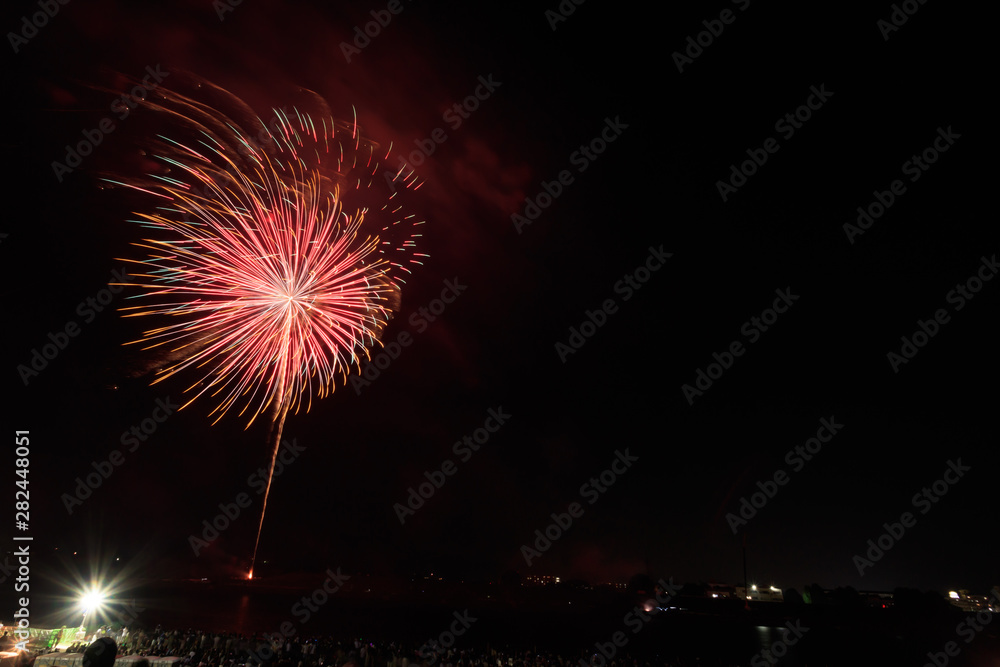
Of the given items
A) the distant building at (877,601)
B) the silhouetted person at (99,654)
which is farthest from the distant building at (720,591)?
the silhouetted person at (99,654)

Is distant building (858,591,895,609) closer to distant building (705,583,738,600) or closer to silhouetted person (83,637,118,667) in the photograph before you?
distant building (705,583,738,600)

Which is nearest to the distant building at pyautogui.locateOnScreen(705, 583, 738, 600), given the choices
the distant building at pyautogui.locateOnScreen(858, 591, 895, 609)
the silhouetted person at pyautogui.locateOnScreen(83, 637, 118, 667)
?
the distant building at pyautogui.locateOnScreen(858, 591, 895, 609)

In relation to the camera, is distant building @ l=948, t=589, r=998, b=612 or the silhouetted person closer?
the silhouetted person

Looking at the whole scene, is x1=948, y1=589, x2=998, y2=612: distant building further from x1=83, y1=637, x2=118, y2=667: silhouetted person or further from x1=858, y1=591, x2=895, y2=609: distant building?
x1=83, y1=637, x2=118, y2=667: silhouetted person

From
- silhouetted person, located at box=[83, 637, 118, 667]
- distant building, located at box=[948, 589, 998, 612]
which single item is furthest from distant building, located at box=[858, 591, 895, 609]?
silhouetted person, located at box=[83, 637, 118, 667]

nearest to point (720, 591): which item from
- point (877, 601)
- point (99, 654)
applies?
point (877, 601)

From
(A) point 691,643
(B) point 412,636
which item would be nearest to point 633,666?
(B) point 412,636

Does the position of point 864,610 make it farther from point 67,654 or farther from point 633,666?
point 67,654

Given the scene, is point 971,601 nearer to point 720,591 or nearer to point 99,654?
point 720,591

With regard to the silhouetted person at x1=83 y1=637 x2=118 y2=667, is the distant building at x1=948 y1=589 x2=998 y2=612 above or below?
below

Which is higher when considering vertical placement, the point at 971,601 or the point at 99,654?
the point at 99,654

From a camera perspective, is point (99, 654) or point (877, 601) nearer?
point (99, 654)
